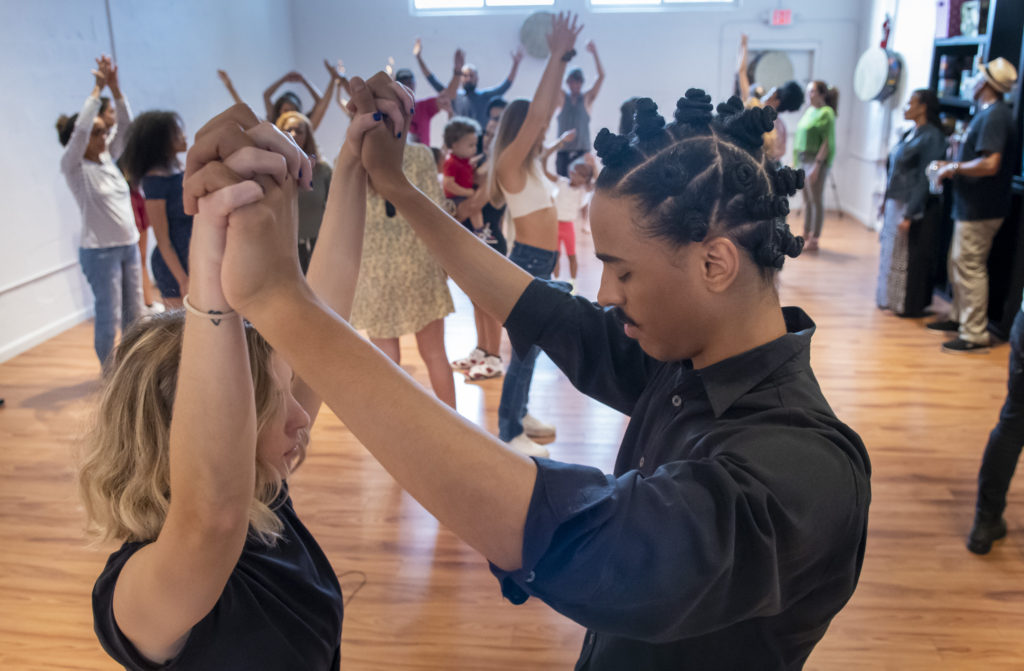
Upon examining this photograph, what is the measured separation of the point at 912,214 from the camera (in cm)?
536

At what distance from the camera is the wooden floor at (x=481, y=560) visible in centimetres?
238

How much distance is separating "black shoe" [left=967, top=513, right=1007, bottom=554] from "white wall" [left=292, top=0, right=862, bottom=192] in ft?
25.3

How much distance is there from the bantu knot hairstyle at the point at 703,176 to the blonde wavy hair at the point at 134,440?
23.9 inches

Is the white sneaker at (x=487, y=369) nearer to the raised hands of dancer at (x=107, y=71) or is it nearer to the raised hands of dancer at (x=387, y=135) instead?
the raised hands of dancer at (x=107, y=71)

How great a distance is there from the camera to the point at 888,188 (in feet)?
18.1

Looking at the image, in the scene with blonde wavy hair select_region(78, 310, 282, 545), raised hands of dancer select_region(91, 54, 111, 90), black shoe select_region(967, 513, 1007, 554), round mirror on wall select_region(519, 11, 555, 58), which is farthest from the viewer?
round mirror on wall select_region(519, 11, 555, 58)

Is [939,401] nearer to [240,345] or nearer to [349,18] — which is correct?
[240,345]

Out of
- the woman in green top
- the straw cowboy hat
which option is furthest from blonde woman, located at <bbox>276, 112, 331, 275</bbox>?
the woman in green top

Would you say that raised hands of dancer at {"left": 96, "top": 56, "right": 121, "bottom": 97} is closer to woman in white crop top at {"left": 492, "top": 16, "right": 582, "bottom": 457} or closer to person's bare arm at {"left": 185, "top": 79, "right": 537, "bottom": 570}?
woman in white crop top at {"left": 492, "top": 16, "right": 582, "bottom": 457}

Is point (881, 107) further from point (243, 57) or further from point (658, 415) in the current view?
point (658, 415)

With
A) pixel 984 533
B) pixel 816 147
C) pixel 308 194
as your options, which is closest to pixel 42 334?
pixel 308 194

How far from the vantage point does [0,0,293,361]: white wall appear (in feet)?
16.4

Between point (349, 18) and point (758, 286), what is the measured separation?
10.4m

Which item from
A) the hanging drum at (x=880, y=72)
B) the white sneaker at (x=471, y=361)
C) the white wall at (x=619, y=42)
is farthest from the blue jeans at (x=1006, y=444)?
the white wall at (x=619, y=42)
